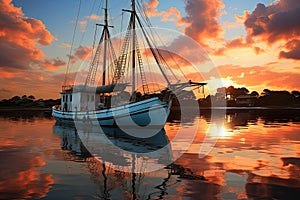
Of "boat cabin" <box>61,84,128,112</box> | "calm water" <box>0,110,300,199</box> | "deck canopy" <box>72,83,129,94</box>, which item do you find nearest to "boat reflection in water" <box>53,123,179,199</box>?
"calm water" <box>0,110,300,199</box>

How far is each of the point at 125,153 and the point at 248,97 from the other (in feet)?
581

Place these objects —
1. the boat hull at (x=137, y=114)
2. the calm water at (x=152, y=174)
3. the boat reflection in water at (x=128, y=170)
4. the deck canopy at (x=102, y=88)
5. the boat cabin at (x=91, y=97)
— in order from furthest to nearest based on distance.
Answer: the boat cabin at (x=91, y=97) < the deck canopy at (x=102, y=88) < the boat hull at (x=137, y=114) < the boat reflection in water at (x=128, y=170) < the calm water at (x=152, y=174)

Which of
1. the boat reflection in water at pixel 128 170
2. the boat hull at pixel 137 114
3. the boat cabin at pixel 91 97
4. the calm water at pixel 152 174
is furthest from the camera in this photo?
the boat cabin at pixel 91 97

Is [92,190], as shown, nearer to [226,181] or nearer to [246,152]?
[226,181]

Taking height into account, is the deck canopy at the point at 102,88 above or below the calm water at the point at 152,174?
above

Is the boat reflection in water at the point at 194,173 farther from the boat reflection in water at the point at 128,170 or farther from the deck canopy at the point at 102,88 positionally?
the deck canopy at the point at 102,88

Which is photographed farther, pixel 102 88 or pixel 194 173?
pixel 102 88

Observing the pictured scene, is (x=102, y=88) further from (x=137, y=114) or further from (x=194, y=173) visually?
(x=194, y=173)

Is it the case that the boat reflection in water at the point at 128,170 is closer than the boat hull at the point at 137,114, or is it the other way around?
the boat reflection in water at the point at 128,170

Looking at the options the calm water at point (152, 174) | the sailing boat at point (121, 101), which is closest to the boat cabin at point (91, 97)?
the sailing boat at point (121, 101)

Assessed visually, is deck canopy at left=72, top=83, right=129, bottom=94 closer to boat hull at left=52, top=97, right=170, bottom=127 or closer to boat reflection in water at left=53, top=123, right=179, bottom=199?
boat hull at left=52, top=97, right=170, bottom=127

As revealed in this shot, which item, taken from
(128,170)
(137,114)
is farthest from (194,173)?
(137,114)

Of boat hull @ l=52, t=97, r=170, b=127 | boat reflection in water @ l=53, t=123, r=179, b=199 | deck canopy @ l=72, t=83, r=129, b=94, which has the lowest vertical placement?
boat reflection in water @ l=53, t=123, r=179, b=199

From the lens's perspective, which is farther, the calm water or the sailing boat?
the sailing boat
